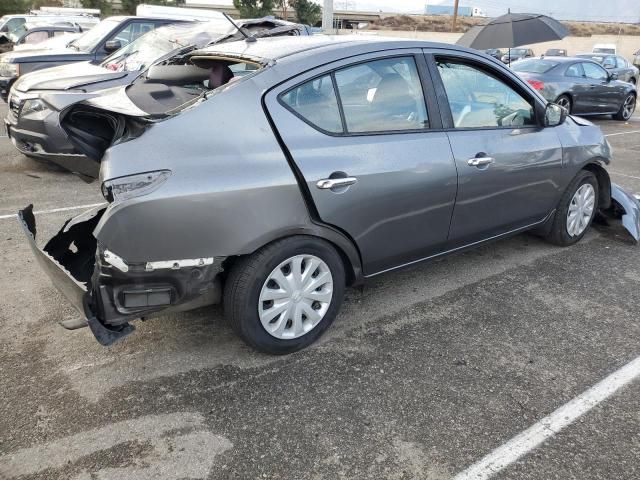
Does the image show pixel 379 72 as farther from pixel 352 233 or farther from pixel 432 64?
pixel 352 233

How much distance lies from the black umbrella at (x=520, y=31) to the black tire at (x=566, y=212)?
3.62 metres

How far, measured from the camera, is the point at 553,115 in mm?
3932

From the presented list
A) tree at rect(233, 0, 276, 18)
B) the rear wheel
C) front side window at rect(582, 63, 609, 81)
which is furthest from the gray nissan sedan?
tree at rect(233, 0, 276, 18)

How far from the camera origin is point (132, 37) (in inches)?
335

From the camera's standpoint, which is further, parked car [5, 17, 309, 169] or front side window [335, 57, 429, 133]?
parked car [5, 17, 309, 169]

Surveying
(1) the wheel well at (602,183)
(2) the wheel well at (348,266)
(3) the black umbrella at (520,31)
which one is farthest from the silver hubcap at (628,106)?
(2) the wheel well at (348,266)

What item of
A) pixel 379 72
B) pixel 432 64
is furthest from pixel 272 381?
pixel 432 64

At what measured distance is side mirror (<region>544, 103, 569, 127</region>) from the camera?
3.88 meters

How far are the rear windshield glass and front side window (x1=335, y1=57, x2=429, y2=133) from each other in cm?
986

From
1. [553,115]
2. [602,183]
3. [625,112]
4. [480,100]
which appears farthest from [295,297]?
[625,112]

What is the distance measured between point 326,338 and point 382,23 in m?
79.6

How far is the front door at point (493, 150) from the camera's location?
11.0ft

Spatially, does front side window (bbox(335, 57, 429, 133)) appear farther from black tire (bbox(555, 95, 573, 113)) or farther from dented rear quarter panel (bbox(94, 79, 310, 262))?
black tire (bbox(555, 95, 573, 113))

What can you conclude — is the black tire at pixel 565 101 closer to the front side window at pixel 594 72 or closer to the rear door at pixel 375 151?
the front side window at pixel 594 72
